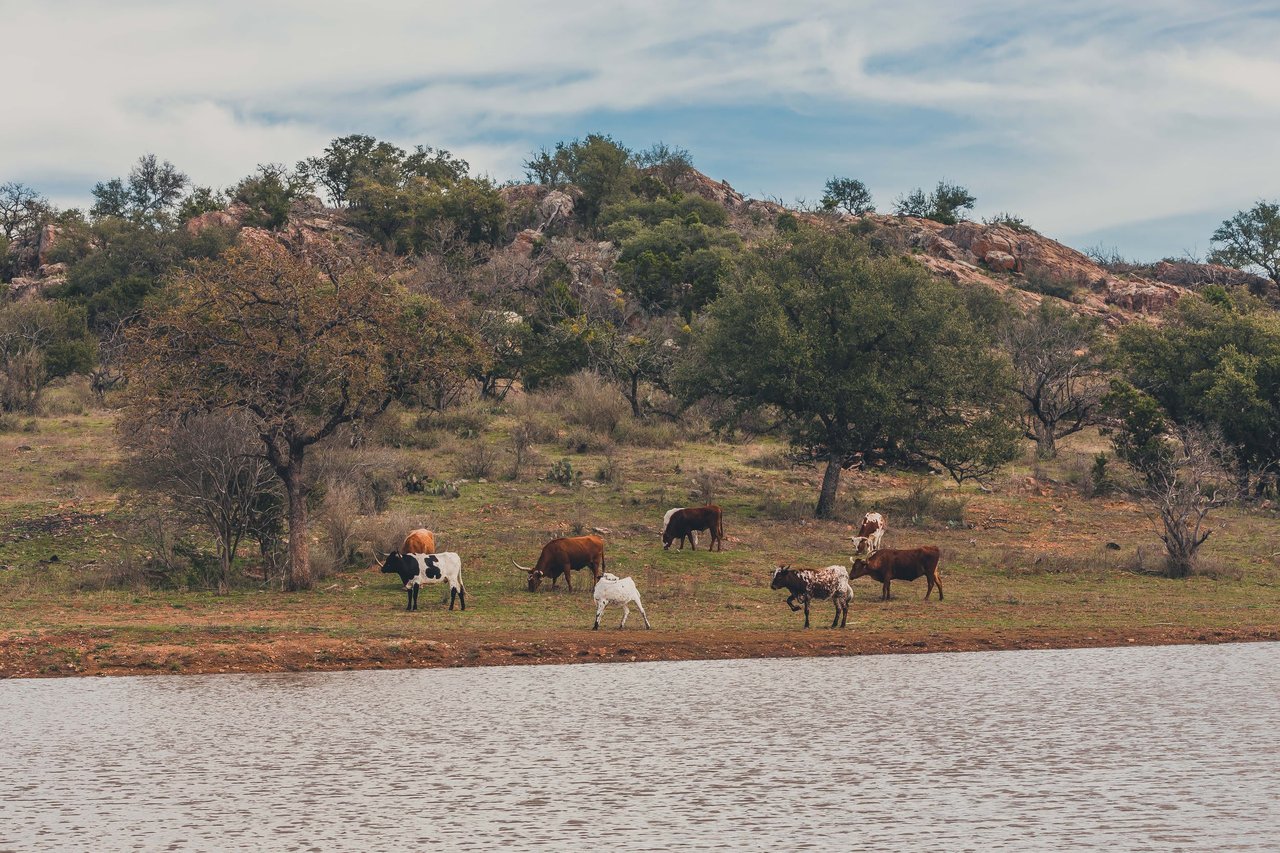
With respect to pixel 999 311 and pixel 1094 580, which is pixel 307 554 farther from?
pixel 999 311

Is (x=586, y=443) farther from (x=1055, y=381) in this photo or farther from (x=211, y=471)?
(x=1055, y=381)

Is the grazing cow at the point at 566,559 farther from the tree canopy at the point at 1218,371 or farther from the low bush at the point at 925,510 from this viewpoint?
the tree canopy at the point at 1218,371

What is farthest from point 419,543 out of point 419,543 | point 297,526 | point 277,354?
point 277,354

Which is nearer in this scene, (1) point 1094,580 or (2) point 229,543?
(2) point 229,543

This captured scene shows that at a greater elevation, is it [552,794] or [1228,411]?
[1228,411]

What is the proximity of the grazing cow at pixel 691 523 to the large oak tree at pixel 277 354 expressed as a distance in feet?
25.2

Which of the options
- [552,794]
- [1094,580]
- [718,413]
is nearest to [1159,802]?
[552,794]

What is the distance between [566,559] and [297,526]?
6066mm

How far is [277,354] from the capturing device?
2966 cm

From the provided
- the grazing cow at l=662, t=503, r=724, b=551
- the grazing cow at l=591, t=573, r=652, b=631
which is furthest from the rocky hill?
the grazing cow at l=591, t=573, r=652, b=631

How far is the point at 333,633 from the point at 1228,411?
36715mm

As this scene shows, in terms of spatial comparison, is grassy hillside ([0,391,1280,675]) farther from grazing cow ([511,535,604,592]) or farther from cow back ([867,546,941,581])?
cow back ([867,546,941,581])

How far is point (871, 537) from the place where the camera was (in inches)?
1388

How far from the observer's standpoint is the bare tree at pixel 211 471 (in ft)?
100
